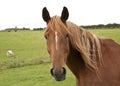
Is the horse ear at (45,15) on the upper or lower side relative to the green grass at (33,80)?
upper

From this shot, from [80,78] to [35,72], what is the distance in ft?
40.8

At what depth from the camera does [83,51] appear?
532 cm

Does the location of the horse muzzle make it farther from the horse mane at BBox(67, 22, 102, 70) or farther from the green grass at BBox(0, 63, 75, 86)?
the green grass at BBox(0, 63, 75, 86)

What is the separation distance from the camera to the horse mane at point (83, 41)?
511cm

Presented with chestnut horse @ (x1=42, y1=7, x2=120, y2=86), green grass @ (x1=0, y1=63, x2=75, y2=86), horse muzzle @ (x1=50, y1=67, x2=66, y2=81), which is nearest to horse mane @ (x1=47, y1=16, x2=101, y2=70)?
chestnut horse @ (x1=42, y1=7, x2=120, y2=86)

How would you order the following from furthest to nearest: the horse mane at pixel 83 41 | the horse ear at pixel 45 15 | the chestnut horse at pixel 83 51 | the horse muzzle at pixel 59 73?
the horse ear at pixel 45 15, the horse mane at pixel 83 41, the chestnut horse at pixel 83 51, the horse muzzle at pixel 59 73

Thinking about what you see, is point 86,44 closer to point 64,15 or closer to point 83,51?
point 83,51

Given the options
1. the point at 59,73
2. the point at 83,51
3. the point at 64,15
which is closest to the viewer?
the point at 59,73

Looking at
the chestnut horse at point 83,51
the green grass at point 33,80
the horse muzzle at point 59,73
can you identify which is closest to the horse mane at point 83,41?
the chestnut horse at point 83,51

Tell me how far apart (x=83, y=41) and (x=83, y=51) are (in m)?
0.19

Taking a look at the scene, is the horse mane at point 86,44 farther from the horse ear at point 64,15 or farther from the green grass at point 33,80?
the green grass at point 33,80

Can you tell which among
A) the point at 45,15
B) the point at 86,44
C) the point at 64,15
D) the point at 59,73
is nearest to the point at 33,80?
the point at 86,44

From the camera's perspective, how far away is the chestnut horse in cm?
500

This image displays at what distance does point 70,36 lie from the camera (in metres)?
5.19
